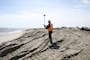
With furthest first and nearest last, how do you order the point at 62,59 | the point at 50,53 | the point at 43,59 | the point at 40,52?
1. the point at 40,52
2. the point at 50,53
3. the point at 43,59
4. the point at 62,59

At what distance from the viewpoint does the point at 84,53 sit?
10.1 meters

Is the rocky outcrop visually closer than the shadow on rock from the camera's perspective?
Yes

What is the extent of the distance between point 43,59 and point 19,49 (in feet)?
12.8

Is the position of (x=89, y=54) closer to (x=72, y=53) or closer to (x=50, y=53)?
(x=72, y=53)

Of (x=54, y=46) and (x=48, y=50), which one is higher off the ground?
(x=54, y=46)

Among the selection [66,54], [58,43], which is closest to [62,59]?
[66,54]

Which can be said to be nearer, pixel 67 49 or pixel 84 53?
pixel 84 53

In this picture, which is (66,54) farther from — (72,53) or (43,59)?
(43,59)

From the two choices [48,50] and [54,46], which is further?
[54,46]

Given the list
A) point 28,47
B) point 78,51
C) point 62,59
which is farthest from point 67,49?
point 28,47

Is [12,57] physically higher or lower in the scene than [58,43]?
lower

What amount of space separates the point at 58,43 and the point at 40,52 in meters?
2.10

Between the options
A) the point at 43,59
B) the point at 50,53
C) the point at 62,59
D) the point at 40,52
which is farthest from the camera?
the point at 40,52

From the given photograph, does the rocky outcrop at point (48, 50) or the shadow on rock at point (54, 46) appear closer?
the rocky outcrop at point (48, 50)
